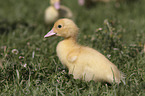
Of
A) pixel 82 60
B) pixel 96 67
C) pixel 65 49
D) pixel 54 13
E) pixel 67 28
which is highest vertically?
pixel 54 13

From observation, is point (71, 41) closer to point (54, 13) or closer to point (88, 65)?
point (88, 65)

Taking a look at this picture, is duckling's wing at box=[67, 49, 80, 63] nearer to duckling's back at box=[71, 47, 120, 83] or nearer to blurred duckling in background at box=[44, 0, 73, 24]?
duckling's back at box=[71, 47, 120, 83]

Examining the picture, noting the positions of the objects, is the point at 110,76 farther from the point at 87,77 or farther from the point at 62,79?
the point at 62,79

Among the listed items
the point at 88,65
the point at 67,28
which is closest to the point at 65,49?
the point at 67,28

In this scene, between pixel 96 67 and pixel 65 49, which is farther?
pixel 65 49

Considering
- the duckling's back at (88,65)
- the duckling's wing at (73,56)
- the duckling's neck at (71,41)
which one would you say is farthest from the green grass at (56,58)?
the duckling's neck at (71,41)

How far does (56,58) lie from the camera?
316 centimetres

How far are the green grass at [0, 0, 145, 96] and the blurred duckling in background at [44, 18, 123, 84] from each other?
9 centimetres

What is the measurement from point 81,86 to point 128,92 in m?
0.57

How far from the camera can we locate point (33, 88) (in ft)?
8.12

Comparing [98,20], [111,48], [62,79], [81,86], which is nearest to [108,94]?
[81,86]

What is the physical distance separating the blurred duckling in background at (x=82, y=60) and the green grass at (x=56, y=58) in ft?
0.30

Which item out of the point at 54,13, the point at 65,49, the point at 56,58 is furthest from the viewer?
the point at 54,13

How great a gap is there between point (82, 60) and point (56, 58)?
2.51 ft
